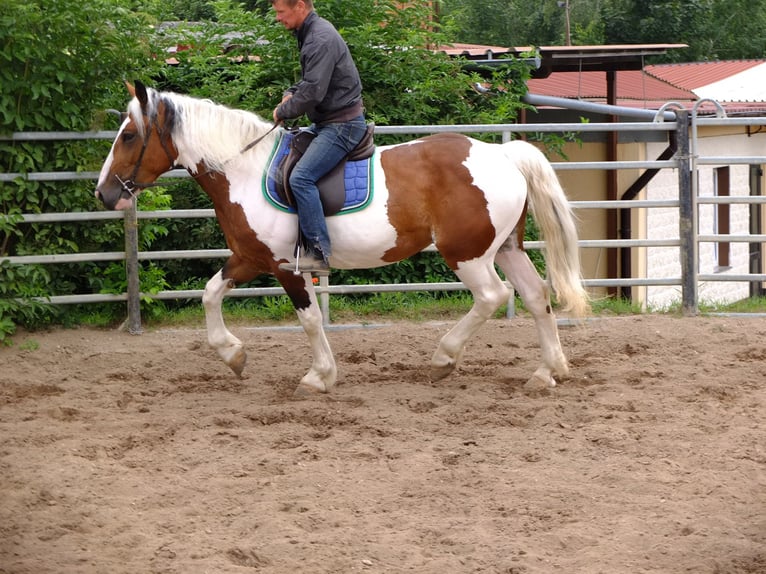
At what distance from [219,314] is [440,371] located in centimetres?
149

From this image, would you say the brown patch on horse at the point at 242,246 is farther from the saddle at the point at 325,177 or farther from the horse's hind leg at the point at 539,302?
the horse's hind leg at the point at 539,302

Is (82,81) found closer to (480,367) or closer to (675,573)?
(480,367)

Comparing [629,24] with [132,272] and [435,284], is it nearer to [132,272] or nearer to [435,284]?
[435,284]

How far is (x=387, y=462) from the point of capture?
4871 mm

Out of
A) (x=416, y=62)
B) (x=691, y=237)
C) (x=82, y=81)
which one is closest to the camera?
(x=82, y=81)

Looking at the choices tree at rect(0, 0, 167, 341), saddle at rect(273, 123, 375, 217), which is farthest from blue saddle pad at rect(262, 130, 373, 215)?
tree at rect(0, 0, 167, 341)

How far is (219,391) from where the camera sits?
6527 millimetres

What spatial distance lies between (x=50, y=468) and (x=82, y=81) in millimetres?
4178

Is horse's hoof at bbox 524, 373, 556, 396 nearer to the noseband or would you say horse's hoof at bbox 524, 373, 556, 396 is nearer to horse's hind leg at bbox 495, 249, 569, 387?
horse's hind leg at bbox 495, 249, 569, 387

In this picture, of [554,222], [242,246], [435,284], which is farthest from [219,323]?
[435,284]

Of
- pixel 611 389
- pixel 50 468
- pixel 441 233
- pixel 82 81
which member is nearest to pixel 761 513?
pixel 611 389

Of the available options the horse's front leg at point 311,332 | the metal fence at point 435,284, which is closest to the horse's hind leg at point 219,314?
the horse's front leg at point 311,332

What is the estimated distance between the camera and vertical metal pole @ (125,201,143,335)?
822 centimetres

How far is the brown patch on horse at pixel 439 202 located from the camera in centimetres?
618
